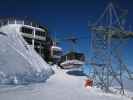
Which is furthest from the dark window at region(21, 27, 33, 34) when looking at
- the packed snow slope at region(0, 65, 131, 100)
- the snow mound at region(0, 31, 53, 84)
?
the packed snow slope at region(0, 65, 131, 100)

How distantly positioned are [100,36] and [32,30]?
3302 cm

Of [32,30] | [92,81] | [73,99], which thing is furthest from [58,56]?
[73,99]

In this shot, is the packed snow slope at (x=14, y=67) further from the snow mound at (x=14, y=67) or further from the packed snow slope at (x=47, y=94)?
the packed snow slope at (x=47, y=94)

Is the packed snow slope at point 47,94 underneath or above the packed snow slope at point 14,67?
underneath

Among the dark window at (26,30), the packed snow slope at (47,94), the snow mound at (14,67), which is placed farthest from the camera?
the dark window at (26,30)

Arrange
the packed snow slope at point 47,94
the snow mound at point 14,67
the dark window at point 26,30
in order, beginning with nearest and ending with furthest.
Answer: the packed snow slope at point 47,94 → the snow mound at point 14,67 → the dark window at point 26,30

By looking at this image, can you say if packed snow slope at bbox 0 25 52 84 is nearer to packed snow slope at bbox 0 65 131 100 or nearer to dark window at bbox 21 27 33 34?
packed snow slope at bbox 0 65 131 100

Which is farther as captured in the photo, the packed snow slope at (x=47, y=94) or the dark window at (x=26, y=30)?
the dark window at (x=26, y=30)

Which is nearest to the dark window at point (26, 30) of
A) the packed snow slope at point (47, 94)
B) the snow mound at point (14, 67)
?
the snow mound at point (14, 67)

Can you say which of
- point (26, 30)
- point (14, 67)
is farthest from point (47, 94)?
point (26, 30)

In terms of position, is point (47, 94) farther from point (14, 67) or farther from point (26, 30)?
point (26, 30)

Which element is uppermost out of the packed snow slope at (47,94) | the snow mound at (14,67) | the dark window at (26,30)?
the dark window at (26,30)

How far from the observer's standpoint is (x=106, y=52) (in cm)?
3228

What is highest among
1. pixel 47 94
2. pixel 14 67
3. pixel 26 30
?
pixel 26 30
